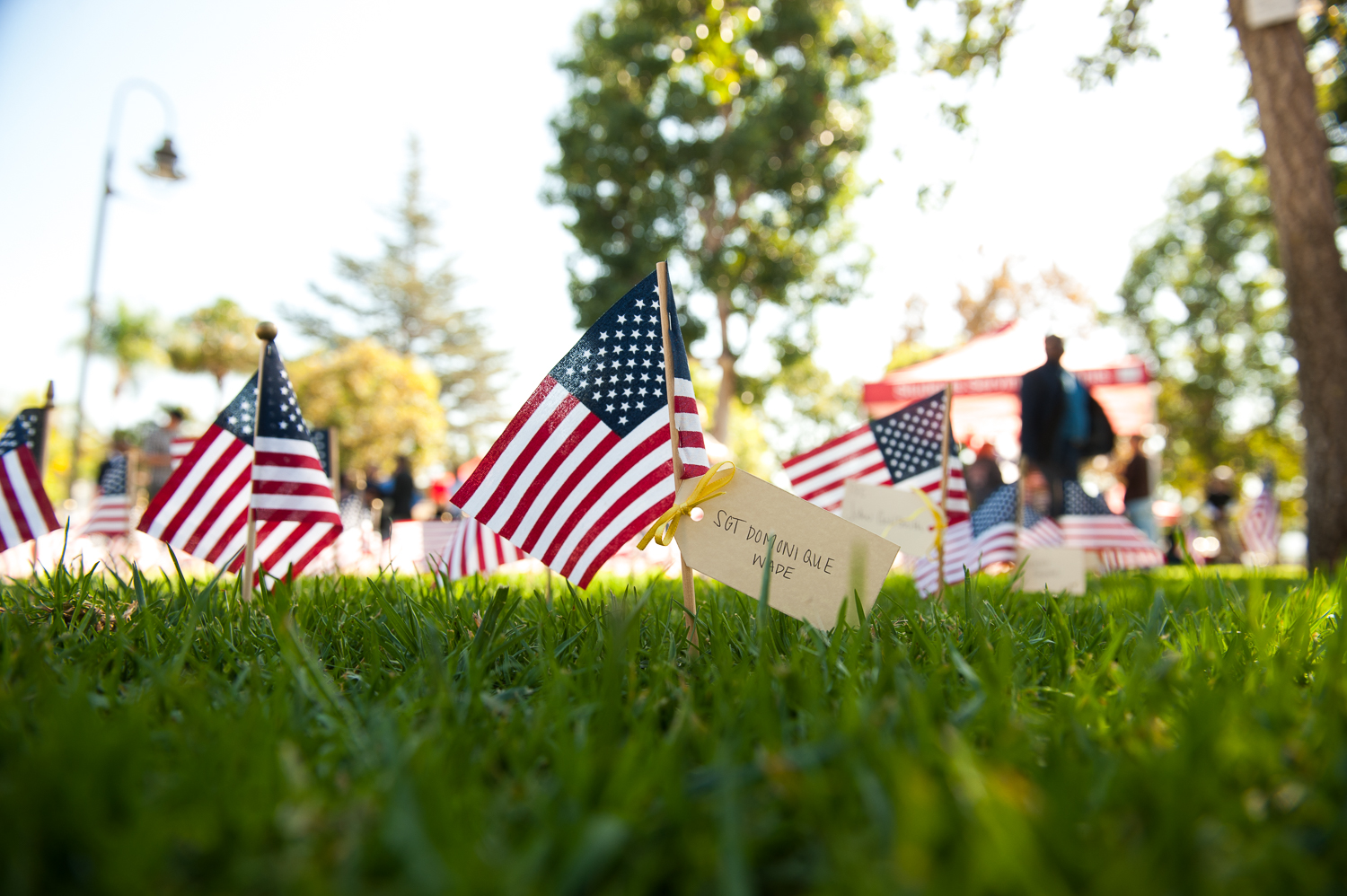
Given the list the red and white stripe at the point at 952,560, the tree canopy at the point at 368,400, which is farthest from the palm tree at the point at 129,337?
the red and white stripe at the point at 952,560

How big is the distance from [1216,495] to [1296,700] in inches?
576

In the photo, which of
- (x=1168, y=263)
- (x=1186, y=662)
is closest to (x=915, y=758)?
(x=1186, y=662)

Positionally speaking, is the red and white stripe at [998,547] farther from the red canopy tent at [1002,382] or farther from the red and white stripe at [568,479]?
the red canopy tent at [1002,382]

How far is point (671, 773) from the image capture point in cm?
95

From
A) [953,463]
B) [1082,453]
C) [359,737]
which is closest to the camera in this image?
[359,737]

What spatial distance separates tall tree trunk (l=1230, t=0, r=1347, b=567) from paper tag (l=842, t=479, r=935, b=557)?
12.9 feet

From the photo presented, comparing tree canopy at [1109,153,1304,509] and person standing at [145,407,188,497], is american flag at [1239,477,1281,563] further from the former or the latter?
tree canopy at [1109,153,1304,509]

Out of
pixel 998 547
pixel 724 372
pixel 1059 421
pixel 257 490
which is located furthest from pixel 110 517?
pixel 724 372

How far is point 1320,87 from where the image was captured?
11.0 metres

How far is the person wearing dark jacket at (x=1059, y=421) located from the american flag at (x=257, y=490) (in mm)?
5591

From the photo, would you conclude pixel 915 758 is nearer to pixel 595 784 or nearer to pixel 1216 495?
pixel 595 784

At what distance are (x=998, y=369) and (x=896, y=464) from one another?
8358 mm

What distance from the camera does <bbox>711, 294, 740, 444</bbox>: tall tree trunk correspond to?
69.9 feet

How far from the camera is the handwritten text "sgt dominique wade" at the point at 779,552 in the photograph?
1.97 meters
